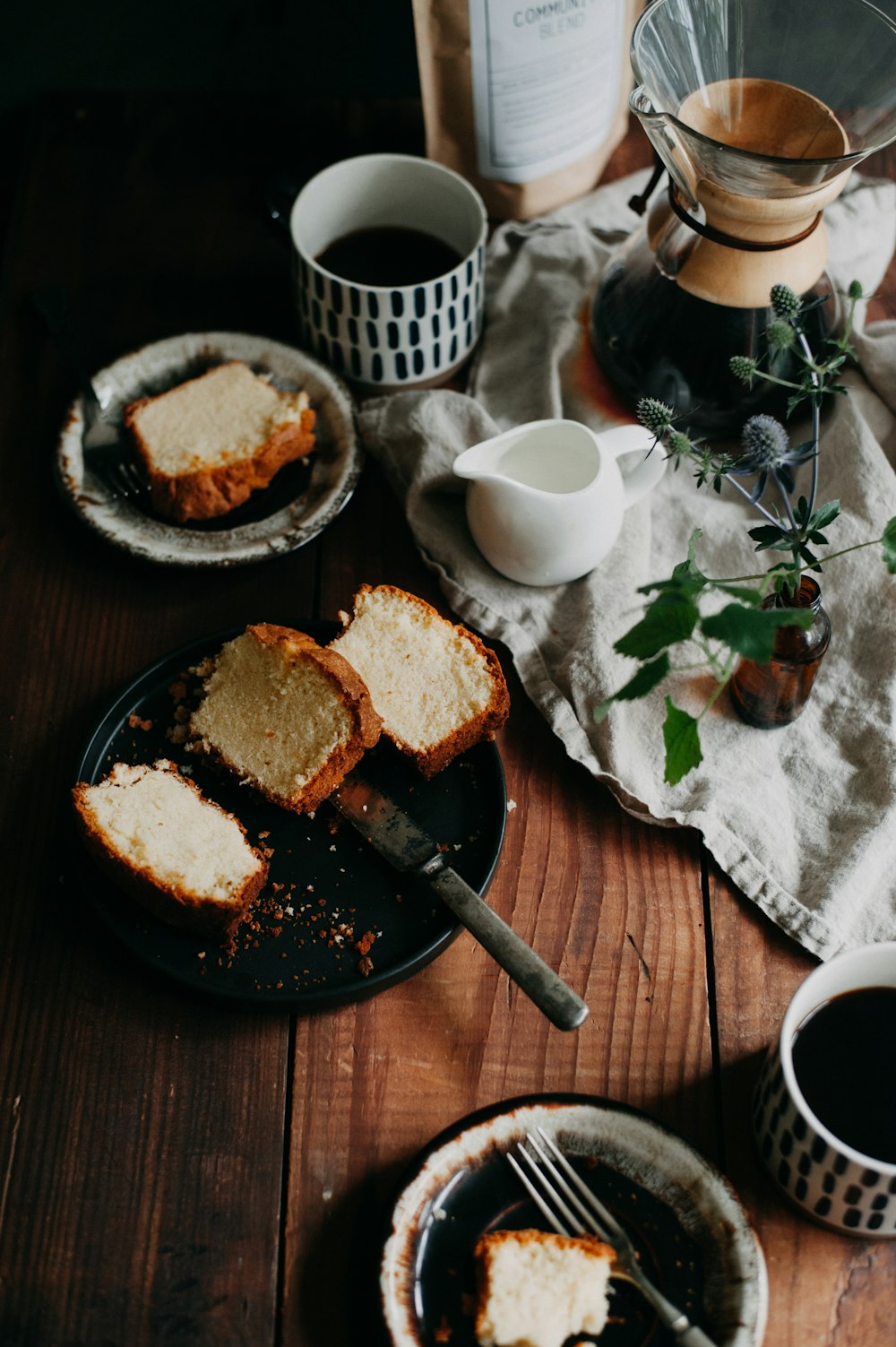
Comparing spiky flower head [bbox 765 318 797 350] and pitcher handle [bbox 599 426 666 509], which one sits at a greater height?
spiky flower head [bbox 765 318 797 350]

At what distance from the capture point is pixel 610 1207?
3.14ft

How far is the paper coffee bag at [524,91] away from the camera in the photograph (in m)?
1.41

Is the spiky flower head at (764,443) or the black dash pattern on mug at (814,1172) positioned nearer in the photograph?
the black dash pattern on mug at (814,1172)

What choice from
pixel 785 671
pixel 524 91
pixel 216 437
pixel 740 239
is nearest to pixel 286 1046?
pixel 785 671

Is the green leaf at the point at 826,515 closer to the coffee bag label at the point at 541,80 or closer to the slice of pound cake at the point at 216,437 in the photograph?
the slice of pound cake at the point at 216,437

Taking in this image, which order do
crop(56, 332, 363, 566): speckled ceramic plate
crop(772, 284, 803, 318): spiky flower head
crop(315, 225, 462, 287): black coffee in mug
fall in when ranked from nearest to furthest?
crop(772, 284, 803, 318): spiky flower head < crop(56, 332, 363, 566): speckled ceramic plate < crop(315, 225, 462, 287): black coffee in mug

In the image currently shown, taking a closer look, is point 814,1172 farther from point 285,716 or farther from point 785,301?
point 785,301

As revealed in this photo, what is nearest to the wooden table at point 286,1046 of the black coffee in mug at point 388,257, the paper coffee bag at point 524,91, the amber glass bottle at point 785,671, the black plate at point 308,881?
the black plate at point 308,881

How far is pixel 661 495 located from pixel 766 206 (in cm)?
34

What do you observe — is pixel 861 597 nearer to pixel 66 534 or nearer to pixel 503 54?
pixel 503 54

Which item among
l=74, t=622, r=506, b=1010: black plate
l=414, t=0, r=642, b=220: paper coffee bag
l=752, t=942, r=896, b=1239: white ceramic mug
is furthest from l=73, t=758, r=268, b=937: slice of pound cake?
l=414, t=0, r=642, b=220: paper coffee bag

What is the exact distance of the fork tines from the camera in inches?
36.8

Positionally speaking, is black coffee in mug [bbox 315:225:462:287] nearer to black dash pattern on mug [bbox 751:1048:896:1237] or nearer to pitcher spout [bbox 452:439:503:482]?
pitcher spout [bbox 452:439:503:482]

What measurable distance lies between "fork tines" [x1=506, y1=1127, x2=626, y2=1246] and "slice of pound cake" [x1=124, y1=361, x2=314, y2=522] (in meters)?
0.78
